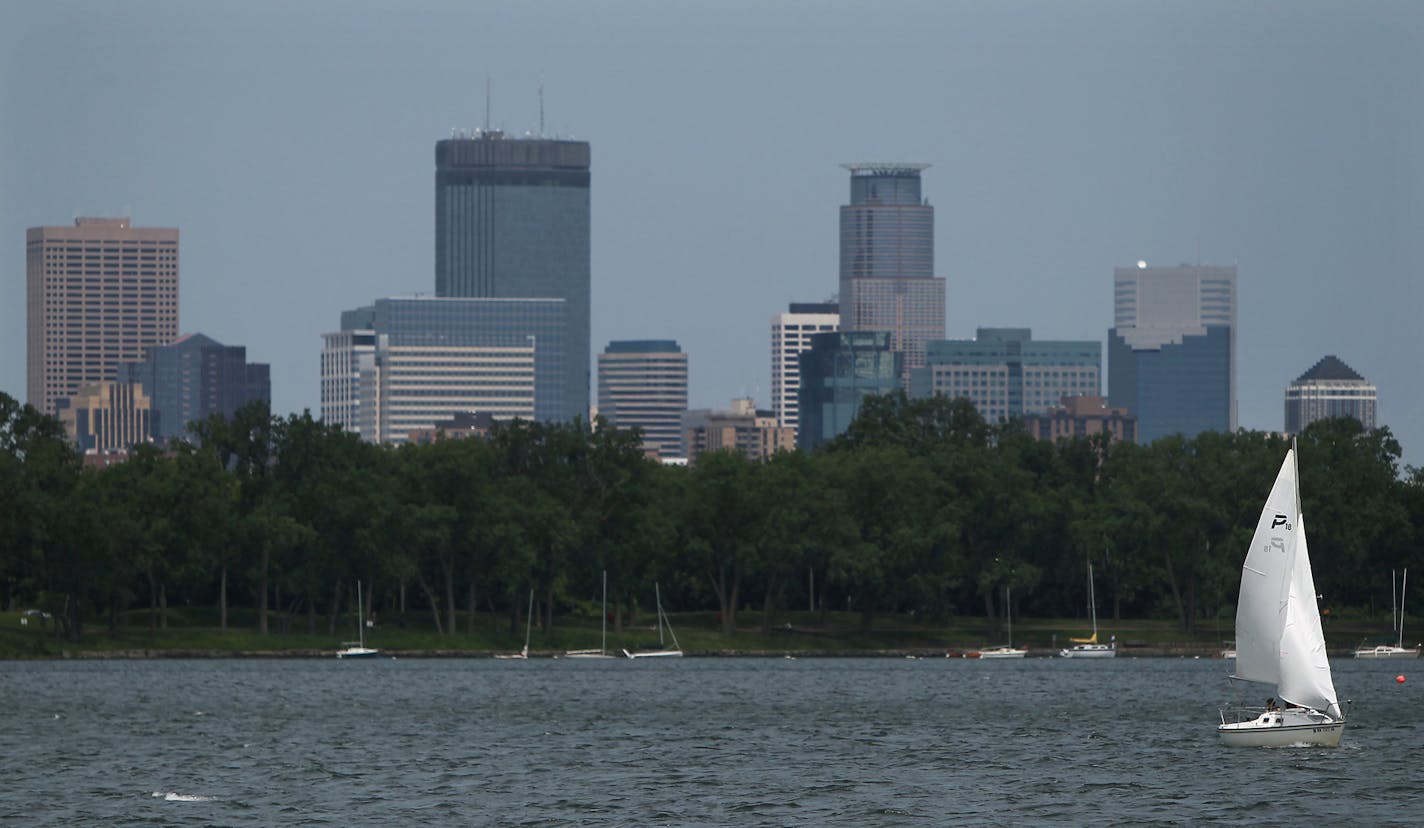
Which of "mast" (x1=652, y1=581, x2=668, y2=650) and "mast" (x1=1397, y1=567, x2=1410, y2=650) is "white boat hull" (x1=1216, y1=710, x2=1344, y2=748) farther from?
"mast" (x1=1397, y1=567, x2=1410, y2=650)

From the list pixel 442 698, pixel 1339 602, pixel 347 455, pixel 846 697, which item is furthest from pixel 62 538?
pixel 1339 602

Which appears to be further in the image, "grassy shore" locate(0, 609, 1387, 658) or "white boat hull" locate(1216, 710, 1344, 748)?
"grassy shore" locate(0, 609, 1387, 658)

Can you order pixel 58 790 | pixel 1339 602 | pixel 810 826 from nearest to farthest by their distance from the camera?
pixel 810 826 → pixel 58 790 → pixel 1339 602

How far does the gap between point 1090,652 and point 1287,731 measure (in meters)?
95.7

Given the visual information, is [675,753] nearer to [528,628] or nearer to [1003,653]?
[528,628]

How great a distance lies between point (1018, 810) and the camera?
6906 cm

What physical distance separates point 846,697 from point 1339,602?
76035 mm

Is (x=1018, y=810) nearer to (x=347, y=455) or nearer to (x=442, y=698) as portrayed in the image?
(x=442, y=698)

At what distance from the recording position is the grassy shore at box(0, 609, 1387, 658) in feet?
550

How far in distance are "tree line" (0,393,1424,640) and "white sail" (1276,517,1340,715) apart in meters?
93.6

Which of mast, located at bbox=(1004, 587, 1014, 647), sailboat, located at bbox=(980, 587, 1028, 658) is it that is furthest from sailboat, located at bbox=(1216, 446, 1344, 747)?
mast, located at bbox=(1004, 587, 1014, 647)

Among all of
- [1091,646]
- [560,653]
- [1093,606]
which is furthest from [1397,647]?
[560,653]

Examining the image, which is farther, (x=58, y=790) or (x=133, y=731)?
(x=133, y=731)

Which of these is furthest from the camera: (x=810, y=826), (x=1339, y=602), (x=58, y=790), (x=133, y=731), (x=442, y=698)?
(x=1339, y=602)
